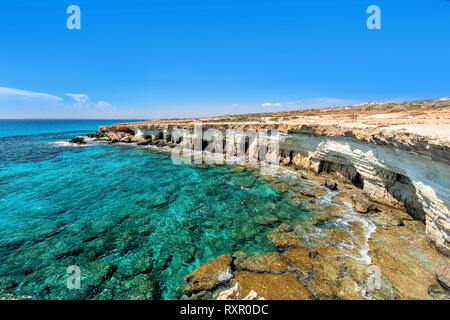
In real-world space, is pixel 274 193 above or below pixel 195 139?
below

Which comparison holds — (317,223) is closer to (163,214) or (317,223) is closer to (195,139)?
(163,214)

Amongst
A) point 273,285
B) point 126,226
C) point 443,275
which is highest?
point 443,275

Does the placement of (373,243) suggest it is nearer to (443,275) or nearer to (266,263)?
(443,275)

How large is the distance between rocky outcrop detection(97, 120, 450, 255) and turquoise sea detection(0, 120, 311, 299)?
12.0 ft

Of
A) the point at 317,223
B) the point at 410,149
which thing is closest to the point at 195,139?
the point at 317,223

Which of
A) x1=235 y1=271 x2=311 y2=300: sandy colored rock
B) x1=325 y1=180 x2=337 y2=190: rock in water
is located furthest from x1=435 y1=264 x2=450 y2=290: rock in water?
x1=325 y1=180 x2=337 y2=190: rock in water

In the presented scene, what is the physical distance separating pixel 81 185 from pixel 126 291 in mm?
13949

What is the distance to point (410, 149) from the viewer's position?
8.07 metres

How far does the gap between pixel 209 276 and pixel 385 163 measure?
11468mm

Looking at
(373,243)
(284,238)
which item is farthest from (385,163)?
(284,238)

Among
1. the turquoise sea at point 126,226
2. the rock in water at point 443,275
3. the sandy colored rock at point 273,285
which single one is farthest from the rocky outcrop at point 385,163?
the turquoise sea at point 126,226

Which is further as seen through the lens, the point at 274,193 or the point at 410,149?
the point at 274,193

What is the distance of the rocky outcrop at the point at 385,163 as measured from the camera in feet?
22.7

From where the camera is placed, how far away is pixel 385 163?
10117 mm
